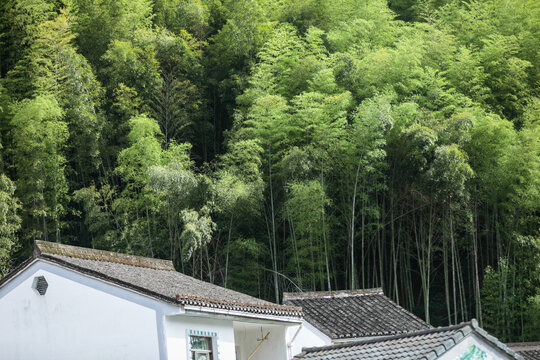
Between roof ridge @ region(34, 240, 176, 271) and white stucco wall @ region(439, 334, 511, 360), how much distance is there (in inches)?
219

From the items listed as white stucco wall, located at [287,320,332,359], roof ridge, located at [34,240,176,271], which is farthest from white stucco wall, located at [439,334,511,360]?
white stucco wall, located at [287,320,332,359]

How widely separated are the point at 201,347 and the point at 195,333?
0.81ft

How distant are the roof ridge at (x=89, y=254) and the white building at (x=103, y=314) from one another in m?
0.02

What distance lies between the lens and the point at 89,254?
10961mm

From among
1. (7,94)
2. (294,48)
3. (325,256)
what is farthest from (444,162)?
(7,94)

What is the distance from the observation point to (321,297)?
50.9ft

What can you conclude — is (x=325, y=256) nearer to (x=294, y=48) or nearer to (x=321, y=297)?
(x=321, y=297)

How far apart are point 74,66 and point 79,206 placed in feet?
11.5

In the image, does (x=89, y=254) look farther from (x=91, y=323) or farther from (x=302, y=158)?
(x=302, y=158)

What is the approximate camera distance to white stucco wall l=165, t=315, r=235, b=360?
958 centimetres

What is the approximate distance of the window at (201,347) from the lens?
32.7 feet

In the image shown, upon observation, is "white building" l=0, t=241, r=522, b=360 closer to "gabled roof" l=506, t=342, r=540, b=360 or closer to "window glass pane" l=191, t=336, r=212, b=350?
"window glass pane" l=191, t=336, r=212, b=350

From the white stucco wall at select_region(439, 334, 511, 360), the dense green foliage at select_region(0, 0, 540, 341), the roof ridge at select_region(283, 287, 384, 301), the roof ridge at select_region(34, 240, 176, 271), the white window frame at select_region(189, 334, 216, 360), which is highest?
the dense green foliage at select_region(0, 0, 540, 341)

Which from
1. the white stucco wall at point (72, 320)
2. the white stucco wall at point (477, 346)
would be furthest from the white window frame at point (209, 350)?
the white stucco wall at point (477, 346)
